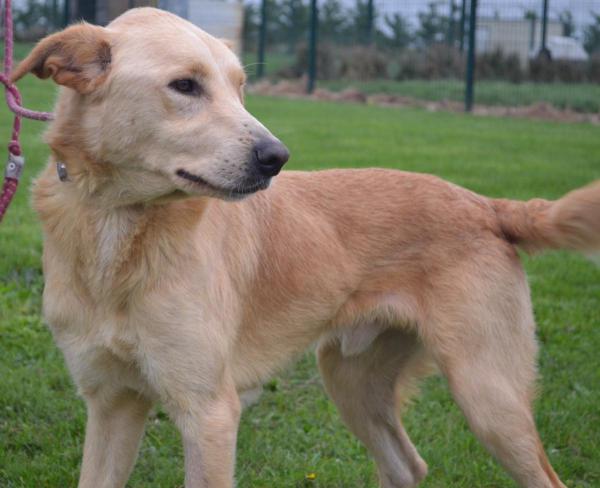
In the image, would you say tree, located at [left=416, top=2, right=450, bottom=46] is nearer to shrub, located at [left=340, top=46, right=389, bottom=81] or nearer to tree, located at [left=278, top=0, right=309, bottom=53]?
shrub, located at [left=340, top=46, right=389, bottom=81]

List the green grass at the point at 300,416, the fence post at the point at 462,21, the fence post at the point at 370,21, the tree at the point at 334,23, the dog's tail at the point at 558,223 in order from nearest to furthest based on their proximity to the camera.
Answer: the dog's tail at the point at 558,223
the green grass at the point at 300,416
the fence post at the point at 462,21
the fence post at the point at 370,21
the tree at the point at 334,23

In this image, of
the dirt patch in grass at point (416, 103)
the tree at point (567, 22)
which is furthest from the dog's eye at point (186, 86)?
the tree at point (567, 22)

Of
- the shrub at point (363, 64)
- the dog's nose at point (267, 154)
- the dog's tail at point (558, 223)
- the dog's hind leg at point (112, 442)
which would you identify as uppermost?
the dog's nose at point (267, 154)

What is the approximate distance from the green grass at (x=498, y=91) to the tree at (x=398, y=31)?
1.20 meters

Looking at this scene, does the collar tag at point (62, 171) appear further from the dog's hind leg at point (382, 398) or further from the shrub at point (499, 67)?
the shrub at point (499, 67)

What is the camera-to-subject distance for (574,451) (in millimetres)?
4828

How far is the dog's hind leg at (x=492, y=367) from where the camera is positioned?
3803mm

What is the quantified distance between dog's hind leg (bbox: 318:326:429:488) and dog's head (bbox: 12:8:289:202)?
4.60ft

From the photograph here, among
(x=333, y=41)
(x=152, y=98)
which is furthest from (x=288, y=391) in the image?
(x=333, y=41)

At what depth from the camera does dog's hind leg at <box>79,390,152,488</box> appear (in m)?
3.71

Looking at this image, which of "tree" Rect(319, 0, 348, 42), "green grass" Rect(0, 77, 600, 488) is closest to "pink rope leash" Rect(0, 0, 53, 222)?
"green grass" Rect(0, 77, 600, 488)

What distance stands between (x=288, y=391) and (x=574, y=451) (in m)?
1.55

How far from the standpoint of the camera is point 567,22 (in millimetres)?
23406

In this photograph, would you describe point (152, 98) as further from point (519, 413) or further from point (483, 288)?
point (519, 413)
